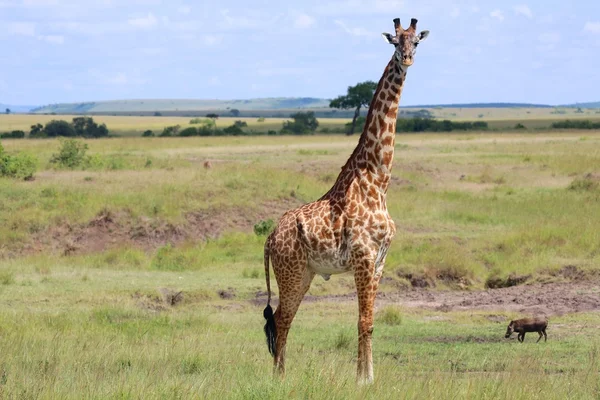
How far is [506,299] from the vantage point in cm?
1606

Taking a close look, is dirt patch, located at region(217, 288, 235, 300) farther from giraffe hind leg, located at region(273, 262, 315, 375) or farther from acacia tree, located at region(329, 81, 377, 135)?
acacia tree, located at region(329, 81, 377, 135)

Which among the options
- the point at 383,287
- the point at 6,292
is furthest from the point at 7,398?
the point at 383,287

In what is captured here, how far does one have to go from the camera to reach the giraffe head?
27.1ft

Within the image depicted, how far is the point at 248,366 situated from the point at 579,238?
42.8ft

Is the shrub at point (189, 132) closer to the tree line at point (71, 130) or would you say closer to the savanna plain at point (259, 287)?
the tree line at point (71, 130)

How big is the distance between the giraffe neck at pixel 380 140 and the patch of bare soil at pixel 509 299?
698 centimetres

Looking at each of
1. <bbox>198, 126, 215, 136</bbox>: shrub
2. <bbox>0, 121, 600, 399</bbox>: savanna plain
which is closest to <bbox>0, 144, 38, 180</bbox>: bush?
<bbox>0, 121, 600, 399</bbox>: savanna plain

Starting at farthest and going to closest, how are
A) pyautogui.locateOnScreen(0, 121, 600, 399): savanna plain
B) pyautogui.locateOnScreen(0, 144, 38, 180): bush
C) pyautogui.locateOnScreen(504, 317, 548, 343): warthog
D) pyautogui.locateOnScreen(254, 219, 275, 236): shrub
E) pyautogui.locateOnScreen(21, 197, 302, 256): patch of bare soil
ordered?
pyautogui.locateOnScreen(0, 144, 38, 180): bush < pyautogui.locateOnScreen(254, 219, 275, 236): shrub < pyautogui.locateOnScreen(21, 197, 302, 256): patch of bare soil < pyautogui.locateOnScreen(504, 317, 548, 343): warthog < pyautogui.locateOnScreen(0, 121, 600, 399): savanna plain

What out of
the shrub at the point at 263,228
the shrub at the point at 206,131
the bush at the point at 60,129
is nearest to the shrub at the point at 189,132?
the shrub at the point at 206,131

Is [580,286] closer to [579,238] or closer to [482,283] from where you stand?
[482,283]

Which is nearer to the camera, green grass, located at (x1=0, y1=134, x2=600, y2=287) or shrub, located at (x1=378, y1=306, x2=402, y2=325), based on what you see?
shrub, located at (x1=378, y1=306, x2=402, y2=325)

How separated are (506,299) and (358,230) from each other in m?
8.35

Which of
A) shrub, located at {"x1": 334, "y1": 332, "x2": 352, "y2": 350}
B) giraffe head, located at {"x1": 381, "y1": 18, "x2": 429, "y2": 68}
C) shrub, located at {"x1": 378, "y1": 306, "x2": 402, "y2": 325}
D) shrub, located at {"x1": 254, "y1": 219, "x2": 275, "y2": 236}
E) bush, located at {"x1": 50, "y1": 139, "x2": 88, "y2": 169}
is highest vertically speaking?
giraffe head, located at {"x1": 381, "y1": 18, "x2": 429, "y2": 68}

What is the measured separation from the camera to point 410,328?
537 inches
